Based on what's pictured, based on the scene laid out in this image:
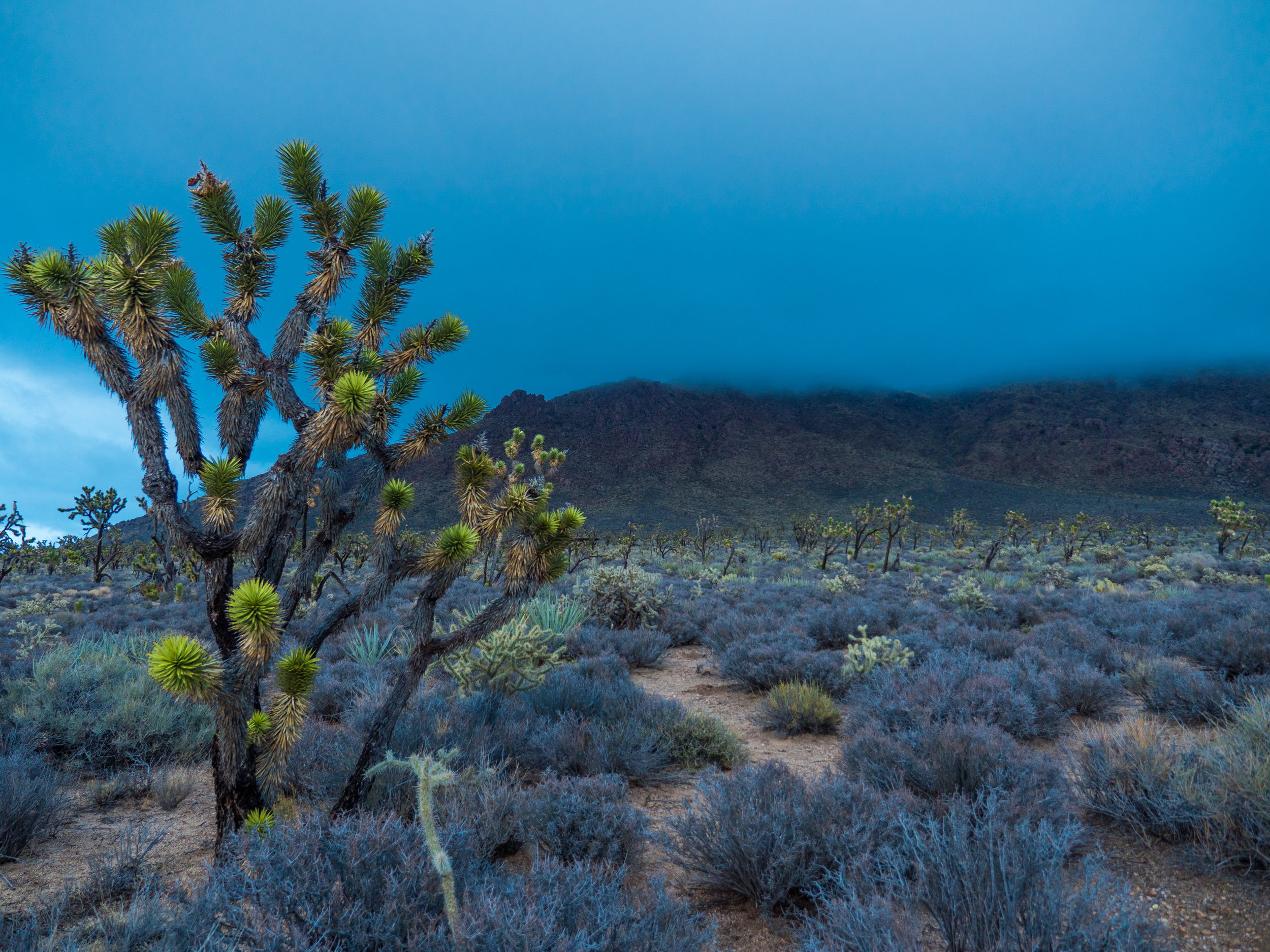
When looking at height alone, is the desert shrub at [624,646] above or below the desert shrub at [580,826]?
below

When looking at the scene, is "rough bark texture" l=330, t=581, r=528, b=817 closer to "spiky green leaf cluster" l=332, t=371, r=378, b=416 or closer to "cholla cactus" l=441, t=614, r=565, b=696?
"spiky green leaf cluster" l=332, t=371, r=378, b=416

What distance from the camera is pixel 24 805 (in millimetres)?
3941

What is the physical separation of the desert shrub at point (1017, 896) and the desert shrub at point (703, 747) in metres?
2.57

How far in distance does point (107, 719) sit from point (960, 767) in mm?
7704

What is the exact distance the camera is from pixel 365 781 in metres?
3.94

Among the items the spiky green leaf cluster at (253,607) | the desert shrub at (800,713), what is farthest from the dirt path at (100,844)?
the desert shrub at (800,713)

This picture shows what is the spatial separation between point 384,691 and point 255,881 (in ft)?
14.6

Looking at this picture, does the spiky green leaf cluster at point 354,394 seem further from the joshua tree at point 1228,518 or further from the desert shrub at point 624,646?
the joshua tree at point 1228,518

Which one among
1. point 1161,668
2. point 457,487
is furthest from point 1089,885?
point 1161,668

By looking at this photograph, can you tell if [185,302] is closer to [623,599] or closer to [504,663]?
[504,663]

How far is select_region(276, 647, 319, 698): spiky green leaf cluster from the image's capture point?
335 centimetres

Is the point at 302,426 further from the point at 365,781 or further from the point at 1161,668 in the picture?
the point at 1161,668

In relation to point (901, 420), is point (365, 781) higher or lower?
lower

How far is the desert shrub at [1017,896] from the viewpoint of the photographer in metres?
2.07
